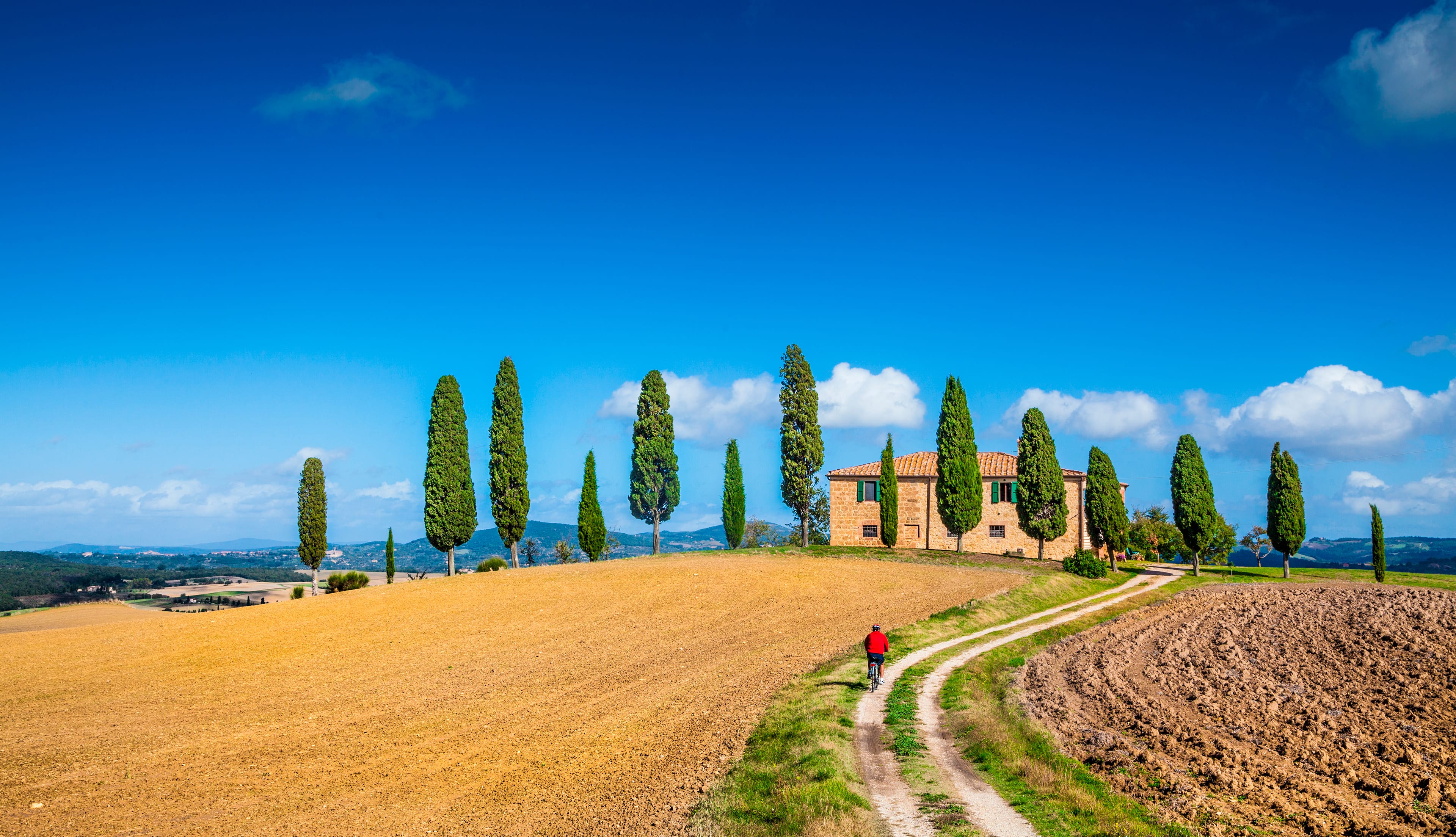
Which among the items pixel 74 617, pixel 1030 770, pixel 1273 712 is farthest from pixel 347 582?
pixel 1273 712

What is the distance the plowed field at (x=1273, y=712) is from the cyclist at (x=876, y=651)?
3.84 meters

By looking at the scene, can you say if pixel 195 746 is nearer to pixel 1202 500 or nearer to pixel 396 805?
pixel 396 805

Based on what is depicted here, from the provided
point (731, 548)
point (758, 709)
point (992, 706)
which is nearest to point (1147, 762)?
A: point (992, 706)

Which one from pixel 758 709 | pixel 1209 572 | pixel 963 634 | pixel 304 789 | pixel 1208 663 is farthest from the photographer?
pixel 1209 572

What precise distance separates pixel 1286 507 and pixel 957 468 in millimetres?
21604

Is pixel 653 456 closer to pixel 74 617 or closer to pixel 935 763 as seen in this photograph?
pixel 74 617

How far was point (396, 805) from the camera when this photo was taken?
13.0 meters

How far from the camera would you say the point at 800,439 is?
65.8m

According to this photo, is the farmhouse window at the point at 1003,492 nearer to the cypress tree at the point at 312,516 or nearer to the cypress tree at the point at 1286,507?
the cypress tree at the point at 1286,507

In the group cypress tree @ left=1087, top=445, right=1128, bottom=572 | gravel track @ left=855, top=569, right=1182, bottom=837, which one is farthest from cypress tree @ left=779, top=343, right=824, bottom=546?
gravel track @ left=855, top=569, right=1182, bottom=837

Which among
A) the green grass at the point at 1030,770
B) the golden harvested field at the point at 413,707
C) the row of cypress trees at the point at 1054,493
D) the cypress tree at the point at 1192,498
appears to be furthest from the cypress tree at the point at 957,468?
the green grass at the point at 1030,770

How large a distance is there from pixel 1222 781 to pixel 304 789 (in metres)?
16.0

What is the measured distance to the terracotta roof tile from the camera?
64.8 meters

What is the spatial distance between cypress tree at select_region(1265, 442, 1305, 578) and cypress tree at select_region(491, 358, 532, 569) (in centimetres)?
5155
